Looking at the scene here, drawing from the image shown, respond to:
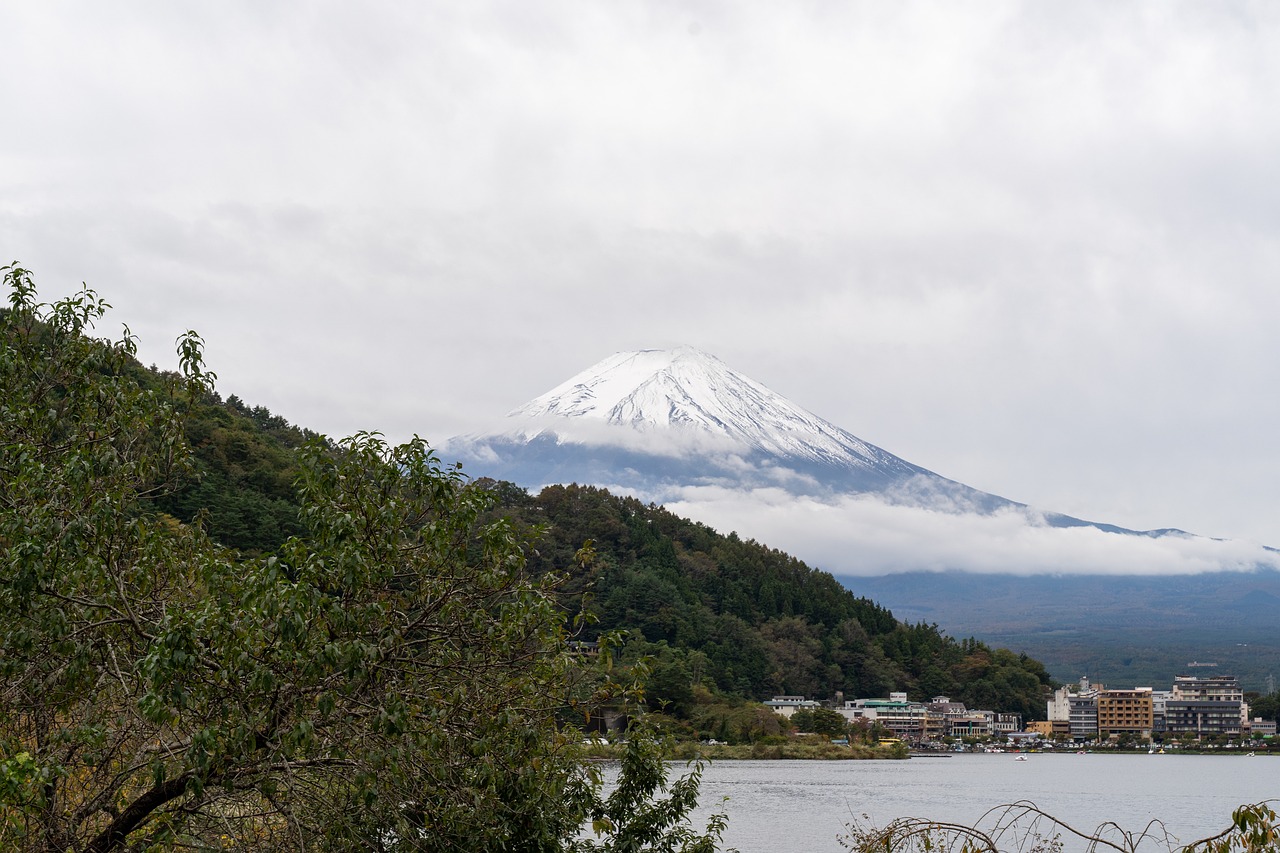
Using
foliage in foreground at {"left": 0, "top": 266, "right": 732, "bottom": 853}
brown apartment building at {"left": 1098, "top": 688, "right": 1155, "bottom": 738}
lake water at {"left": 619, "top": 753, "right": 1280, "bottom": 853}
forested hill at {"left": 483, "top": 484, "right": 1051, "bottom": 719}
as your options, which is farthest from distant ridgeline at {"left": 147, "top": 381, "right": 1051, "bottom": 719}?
foliage in foreground at {"left": 0, "top": 266, "right": 732, "bottom": 853}

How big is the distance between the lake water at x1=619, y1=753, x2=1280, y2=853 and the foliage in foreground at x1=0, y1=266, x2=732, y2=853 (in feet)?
32.0

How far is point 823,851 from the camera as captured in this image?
25.3 m

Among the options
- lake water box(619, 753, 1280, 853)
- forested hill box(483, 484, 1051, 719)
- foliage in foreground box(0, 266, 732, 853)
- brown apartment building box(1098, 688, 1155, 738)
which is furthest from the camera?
brown apartment building box(1098, 688, 1155, 738)

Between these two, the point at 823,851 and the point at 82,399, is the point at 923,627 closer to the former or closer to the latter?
the point at 823,851

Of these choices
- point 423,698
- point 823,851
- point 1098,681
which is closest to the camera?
point 423,698

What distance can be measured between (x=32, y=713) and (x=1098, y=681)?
518ft

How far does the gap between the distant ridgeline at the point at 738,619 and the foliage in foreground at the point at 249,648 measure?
4638 cm

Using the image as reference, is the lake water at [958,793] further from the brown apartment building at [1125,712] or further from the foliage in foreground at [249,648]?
the brown apartment building at [1125,712]

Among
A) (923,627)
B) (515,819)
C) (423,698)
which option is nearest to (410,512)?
(423,698)

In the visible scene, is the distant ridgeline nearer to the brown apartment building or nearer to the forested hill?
the forested hill

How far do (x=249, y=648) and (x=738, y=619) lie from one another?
73779 mm

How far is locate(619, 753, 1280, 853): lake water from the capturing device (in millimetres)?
29750

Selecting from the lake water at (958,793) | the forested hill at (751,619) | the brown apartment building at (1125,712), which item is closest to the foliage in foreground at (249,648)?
the lake water at (958,793)

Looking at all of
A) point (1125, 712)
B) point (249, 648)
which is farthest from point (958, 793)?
point (1125, 712)
